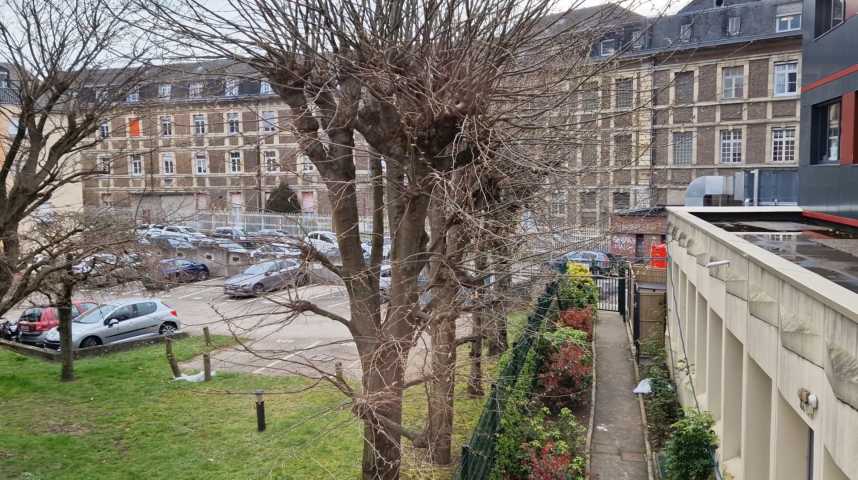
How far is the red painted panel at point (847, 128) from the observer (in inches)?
467

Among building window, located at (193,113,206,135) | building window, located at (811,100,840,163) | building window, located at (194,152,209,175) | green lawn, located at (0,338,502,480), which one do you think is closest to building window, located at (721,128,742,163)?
building window, located at (811,100,840,163)

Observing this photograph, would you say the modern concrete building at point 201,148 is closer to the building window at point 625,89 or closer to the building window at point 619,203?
the building window at point 625,89

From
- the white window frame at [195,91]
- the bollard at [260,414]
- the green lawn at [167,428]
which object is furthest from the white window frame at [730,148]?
the white window frame at [195,91]

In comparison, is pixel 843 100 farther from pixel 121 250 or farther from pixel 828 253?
pixel 121 250

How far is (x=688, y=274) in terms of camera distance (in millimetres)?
13312

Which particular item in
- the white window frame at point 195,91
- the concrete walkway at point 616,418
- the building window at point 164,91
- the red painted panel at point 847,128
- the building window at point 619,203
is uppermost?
the building window at point 164,91

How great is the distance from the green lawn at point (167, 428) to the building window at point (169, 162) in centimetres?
3266

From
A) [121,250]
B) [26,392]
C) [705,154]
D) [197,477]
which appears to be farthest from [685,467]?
[705,154]

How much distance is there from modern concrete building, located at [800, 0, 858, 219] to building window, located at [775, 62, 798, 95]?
79.2 ft

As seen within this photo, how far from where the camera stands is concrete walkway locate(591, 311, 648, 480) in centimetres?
1129

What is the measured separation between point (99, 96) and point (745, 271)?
39.0 ft

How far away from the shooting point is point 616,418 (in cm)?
1369

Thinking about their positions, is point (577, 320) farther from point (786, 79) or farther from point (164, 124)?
point (786, 79)

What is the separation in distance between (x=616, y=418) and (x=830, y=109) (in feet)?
Result: 25.4
